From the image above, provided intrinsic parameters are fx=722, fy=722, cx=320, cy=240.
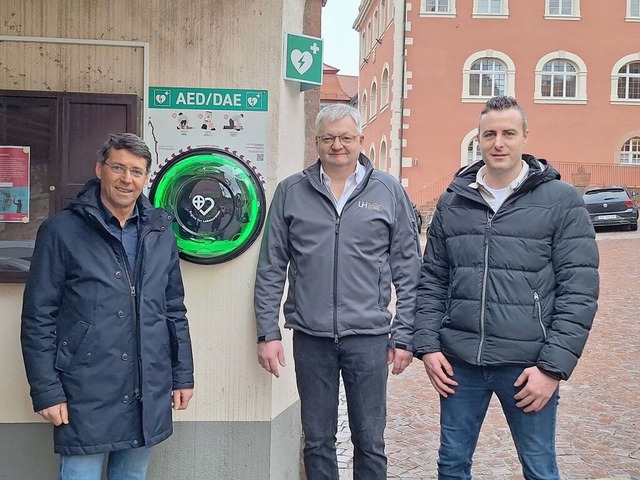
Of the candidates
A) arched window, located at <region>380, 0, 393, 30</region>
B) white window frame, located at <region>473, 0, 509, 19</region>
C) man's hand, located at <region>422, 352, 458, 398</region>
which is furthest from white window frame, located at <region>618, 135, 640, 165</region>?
man's hand, located at <region>422, 352, 458, 398</region>

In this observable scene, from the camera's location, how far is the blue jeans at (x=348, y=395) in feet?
10.7

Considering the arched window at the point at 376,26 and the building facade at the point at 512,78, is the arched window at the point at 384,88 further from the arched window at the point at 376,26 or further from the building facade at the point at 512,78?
the arched window at the point at 376,26

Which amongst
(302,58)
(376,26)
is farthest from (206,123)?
(376,26)

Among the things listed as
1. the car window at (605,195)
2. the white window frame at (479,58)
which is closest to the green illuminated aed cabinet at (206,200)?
the car window at (605,195)

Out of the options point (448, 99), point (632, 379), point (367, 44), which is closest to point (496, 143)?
point (632, 379)

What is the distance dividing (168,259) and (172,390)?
0.57 metres

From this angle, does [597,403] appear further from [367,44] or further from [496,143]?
[367,44]

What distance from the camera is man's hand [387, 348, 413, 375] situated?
10.8 feet

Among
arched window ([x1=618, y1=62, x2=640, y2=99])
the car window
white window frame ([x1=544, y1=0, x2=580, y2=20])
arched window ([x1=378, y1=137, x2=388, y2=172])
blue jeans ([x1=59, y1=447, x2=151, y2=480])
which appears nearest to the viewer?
blue jeans ([x1=59, y1=447, x2=151, y2=480])

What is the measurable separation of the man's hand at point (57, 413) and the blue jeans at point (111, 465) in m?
0.17

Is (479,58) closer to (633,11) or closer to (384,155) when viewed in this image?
(384,155)

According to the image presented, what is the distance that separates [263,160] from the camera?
12.1ft

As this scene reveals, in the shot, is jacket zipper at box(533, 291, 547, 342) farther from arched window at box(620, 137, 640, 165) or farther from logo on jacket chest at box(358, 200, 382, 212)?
arched window at box(620, 137, 640, 165)

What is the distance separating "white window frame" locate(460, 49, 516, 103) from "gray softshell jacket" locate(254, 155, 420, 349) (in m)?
28.2
